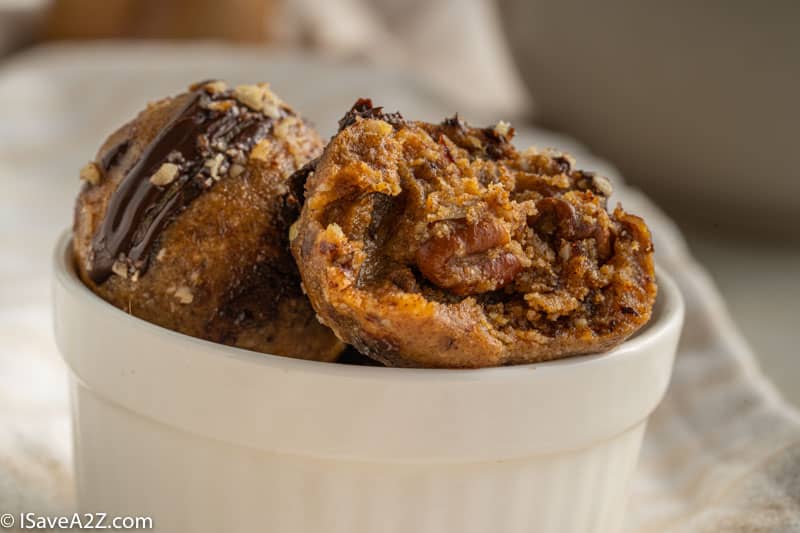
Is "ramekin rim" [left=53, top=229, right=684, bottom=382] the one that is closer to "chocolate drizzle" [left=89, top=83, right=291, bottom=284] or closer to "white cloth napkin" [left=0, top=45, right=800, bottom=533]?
"chocolate drizzle" [left=89, top=83, right=291, bottom=284]

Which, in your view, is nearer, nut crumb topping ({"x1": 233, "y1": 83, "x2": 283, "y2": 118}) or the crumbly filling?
the crumbly filling

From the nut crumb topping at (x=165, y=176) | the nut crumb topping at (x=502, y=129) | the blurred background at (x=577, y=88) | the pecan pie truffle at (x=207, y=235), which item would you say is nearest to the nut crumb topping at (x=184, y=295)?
the pecan pie truffle at (x=207, y=235)

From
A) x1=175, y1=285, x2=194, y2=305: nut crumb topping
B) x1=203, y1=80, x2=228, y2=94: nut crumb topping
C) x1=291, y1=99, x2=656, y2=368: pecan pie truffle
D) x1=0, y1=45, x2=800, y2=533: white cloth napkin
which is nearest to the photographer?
x1=291, y1=99, x2=656, y2=368: pecan pie truffle

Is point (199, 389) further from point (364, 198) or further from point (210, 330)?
point (364, 198)

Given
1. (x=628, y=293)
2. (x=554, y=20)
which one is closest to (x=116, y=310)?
(x=628, y=293)

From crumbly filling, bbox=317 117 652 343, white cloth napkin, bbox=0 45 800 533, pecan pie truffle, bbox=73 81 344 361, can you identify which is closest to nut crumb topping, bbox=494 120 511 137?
crumbly filling, bbox=317 117 652 343

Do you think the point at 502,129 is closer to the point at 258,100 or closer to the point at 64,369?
the point at 258,100

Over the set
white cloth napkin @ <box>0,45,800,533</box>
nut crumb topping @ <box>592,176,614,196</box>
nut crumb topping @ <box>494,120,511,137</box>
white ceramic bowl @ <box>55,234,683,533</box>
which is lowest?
white cloth napkin @ <box>0,45,800,533</box>
